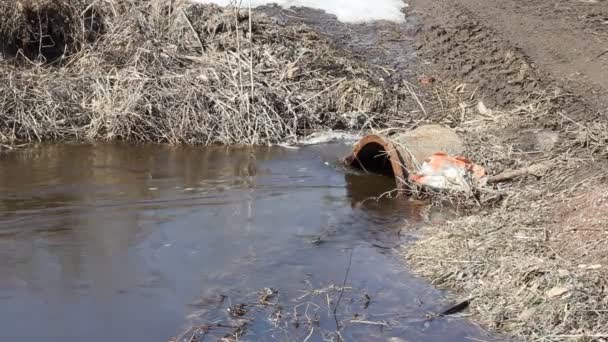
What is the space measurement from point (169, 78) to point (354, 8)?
4.09 m

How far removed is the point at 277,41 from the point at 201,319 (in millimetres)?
6366

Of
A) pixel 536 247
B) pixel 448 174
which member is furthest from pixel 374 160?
pixel 536 247

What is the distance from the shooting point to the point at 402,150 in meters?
7.65

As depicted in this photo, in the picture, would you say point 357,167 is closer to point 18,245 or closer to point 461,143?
point 461,143

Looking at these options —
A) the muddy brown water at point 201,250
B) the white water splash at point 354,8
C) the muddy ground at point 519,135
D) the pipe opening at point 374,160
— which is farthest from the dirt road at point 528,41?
the muddy brown water at point 201,250

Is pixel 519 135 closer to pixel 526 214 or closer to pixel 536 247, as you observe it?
pixel 526 214

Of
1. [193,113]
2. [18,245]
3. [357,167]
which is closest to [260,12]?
[193,113]

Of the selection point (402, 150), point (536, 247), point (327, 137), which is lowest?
point (536, 247)

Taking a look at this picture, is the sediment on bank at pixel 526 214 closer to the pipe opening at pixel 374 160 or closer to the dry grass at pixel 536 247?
the dry grass at pixel 536 247

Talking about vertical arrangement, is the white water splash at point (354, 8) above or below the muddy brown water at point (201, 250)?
above

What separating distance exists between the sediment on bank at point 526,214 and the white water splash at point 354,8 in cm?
198

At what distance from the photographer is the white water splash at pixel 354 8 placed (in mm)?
12422

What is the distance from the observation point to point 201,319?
4.95m

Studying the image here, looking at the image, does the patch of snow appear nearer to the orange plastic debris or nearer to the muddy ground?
the muddy ground
